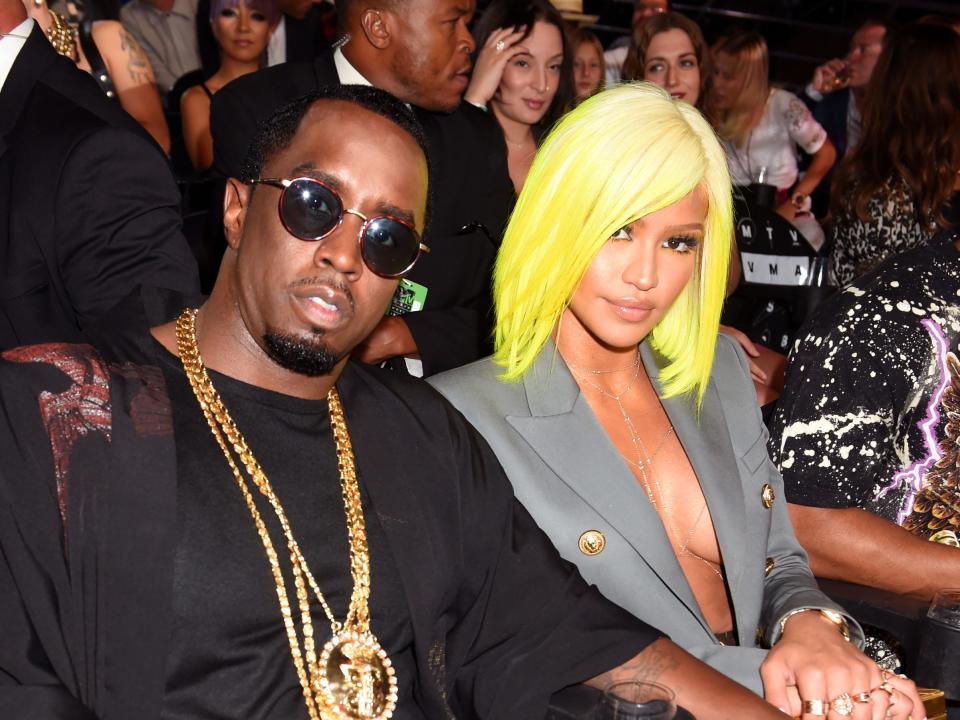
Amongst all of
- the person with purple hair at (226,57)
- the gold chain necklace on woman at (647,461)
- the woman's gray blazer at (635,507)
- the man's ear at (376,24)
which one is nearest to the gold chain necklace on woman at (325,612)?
the woman's gray blazer at (635,507)

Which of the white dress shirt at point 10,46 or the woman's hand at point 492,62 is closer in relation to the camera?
the white dress shirt at point 10,46

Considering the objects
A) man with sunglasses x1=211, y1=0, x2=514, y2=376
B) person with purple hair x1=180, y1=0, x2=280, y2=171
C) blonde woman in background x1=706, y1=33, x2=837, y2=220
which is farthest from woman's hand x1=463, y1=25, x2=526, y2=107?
blonde woman in background x1=706, y1=33, x2=837, y2=220

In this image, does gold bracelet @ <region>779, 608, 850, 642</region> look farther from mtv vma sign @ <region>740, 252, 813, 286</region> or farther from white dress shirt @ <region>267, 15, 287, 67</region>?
white dress shirt @ <region>267, 15, 287, 67</region>

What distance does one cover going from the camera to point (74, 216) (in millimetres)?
2723

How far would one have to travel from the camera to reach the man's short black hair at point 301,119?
2221 millimetres

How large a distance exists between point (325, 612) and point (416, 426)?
430 millimetres

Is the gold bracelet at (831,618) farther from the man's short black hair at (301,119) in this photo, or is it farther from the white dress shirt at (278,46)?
the white dress shirt at (278,46)

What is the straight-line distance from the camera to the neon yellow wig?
2516mm

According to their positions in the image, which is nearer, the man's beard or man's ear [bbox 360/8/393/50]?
the man's beard

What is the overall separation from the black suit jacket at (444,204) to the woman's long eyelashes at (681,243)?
0.92m

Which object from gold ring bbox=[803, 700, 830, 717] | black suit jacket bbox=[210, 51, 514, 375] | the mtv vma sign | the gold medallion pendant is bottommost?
gold ring bbox=[803, 700, 830, 717]

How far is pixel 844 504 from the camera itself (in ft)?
9.45

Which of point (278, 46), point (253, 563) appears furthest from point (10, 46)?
point (278, 46)

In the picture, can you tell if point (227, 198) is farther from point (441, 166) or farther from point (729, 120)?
point (729, 120)
